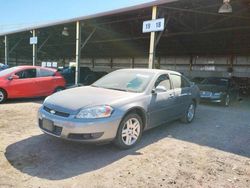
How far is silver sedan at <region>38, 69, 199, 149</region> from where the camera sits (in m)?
4.35

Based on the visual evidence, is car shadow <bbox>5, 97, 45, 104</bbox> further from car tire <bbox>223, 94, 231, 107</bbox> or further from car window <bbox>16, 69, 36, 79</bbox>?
car tire <bbox>223, 94, 231, 107</bbox>

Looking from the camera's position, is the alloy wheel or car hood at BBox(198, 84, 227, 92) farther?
car hood at BBox(198, 84, 227, 92)

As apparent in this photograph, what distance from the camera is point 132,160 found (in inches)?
174

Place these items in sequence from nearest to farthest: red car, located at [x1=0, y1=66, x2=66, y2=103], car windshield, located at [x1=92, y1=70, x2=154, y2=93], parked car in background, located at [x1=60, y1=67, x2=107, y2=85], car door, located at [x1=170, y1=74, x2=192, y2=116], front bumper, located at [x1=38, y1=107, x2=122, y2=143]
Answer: front bumper, located at [x1=38, y1=107, x2=122, y2=143] < car windshield, located at [x1=92, y1=70, x2=154, y2=93] < car door, located at [x1=170, y1=74, x2=192, y2=116] < red car, located at [x1=0, y1=66, x2=66, y2=103] < parked car in background, located at [x1=60, y1=67, x2=107, y2=85]

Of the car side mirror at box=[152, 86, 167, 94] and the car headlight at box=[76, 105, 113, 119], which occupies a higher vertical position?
the car side mirror at box=[152, 86, 167, 94]

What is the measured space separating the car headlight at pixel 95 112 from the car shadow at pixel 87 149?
0.72 meters

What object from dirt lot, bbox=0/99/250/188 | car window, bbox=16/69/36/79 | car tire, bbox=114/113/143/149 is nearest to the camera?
dirt lot, bbox=0/99/250/188

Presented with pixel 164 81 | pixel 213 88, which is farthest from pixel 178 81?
pixel 213 88

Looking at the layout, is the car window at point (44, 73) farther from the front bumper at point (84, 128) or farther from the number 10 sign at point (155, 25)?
the front bumper at point (84, 128)

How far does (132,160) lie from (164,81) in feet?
7.68

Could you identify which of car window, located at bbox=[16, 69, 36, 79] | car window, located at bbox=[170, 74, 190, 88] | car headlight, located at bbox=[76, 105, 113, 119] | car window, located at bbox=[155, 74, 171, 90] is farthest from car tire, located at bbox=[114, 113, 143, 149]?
car window, located at bbox=[16, 69, 36, 79]

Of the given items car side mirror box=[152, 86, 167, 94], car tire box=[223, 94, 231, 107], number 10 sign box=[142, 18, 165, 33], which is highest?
number 10 sign box=[142, 18, 165, 33]

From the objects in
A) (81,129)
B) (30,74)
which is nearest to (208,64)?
(30,74)

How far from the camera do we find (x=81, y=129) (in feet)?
14.0
